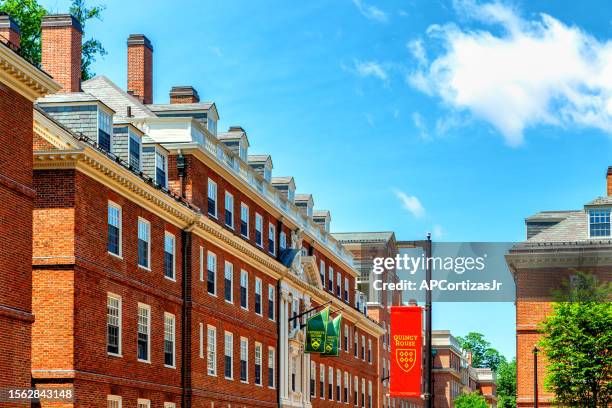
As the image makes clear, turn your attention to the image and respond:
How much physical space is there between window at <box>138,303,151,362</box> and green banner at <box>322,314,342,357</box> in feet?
76.6

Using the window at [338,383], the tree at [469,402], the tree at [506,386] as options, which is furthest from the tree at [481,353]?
the window at [338,383]

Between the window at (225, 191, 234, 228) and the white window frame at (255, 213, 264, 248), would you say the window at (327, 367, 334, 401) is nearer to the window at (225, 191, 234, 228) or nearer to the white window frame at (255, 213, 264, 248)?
the white window frame at (255, 213, 264, 248)

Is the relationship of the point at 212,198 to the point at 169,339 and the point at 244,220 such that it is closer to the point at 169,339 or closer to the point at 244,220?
the point at 244,220


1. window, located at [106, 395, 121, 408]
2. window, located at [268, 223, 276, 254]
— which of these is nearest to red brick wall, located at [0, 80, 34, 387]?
window, located at [106, 395, 121, 408]

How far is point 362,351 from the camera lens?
86188mm

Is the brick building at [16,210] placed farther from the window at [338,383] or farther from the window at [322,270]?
the window at [338,383]

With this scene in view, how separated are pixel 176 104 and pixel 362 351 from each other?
121 ft

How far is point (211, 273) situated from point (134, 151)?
7.70 m

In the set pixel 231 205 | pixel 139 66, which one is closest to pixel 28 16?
pixel 139 66

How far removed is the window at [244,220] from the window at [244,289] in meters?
1.87

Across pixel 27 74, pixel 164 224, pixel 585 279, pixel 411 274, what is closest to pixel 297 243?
pixel 585 279

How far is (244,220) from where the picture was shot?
55.9m

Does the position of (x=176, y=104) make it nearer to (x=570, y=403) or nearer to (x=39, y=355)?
(x=39, y=355)

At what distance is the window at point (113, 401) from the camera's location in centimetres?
3812
